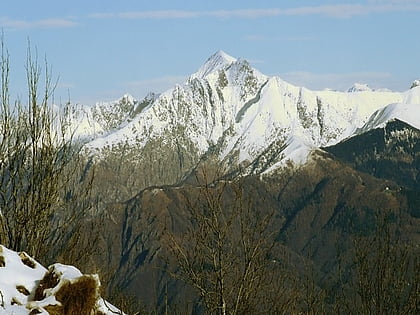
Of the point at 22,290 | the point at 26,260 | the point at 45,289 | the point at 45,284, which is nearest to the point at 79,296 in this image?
the point at 45,289

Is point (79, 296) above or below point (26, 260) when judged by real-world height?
below

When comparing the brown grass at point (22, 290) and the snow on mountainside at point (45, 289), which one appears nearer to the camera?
the snow on mountainside at point (45, 289)

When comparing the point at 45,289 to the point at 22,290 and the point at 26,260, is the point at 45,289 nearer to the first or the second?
the point at 22,290

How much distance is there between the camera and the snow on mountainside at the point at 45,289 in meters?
13.2

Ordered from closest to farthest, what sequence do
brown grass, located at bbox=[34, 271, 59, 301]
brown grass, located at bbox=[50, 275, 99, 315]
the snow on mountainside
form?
the snow on mountainside
brown grass, located at bbox=[50, 275, 99, 315]
brown grass, located at bbox=[34, 271, 59, 301]

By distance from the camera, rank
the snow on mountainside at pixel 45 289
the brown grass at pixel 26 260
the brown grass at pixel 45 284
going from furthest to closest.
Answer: the brown grass at pixel 26 260
the brown grass at pixel 45 284
the snow on mountainside at pixel 45 289

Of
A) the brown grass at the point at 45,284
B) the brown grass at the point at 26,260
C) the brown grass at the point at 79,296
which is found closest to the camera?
the brown grass at the point at 79,296

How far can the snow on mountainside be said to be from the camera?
1316 centimetres

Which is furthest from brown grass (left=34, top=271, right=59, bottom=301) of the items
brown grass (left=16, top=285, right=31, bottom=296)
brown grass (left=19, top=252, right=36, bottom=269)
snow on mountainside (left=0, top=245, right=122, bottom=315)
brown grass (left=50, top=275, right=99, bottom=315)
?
brown grass (left=19, top=252, right=36, bottom=269)

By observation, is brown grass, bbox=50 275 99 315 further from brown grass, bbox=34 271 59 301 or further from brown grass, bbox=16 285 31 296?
brown grass, bbox=16 285 31 296

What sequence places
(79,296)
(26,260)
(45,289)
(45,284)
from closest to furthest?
(79,296), (45,289), (45,284), (26,260)

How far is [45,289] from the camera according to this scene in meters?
13.6

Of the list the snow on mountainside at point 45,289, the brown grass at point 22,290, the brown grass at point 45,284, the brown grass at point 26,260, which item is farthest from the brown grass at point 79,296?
the brown grass at point 26,260

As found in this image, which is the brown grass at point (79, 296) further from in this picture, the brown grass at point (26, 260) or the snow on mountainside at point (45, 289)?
the brown grass at point (26, 260)
